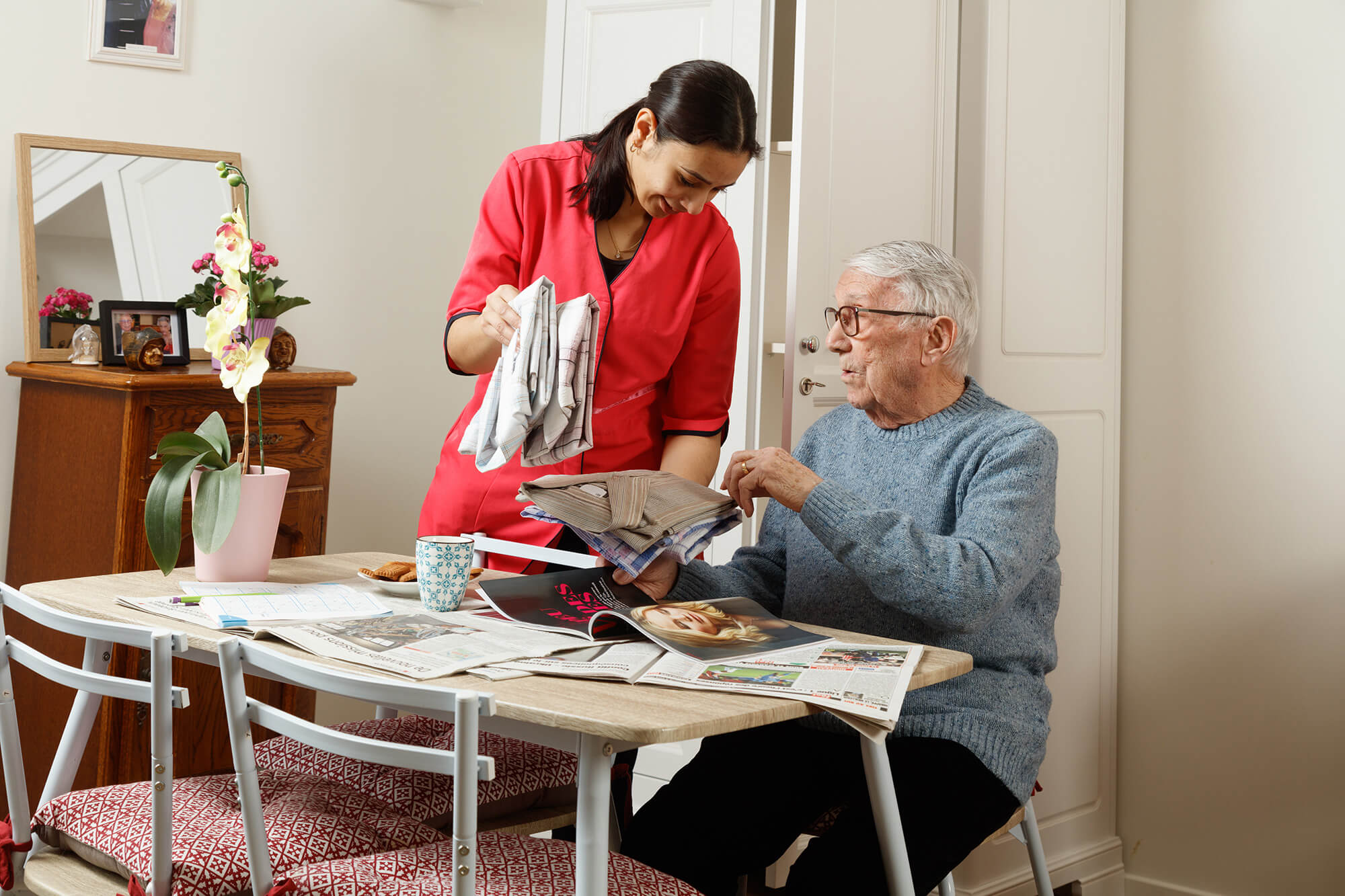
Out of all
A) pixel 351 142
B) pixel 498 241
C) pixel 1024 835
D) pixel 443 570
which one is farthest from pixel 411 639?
pixel 351 142

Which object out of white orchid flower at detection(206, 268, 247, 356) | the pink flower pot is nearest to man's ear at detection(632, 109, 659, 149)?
white orchid flower at detection(206, 268, 247, 356)

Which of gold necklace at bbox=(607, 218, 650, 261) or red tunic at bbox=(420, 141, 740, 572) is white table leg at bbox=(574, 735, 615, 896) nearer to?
red tunic at bbox=(420, 141, 740, 572)

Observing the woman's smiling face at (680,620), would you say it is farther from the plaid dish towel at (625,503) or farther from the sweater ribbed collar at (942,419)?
the sweater ribbed collar at (942,419)

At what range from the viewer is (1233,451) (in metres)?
2.60

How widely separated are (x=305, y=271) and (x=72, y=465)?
848mm

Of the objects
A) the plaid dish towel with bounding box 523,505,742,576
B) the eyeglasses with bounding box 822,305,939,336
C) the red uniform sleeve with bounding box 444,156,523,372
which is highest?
the red uniform sleeve with bounding box 444,156,523,372

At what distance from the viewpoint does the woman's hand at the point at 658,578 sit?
1.62m

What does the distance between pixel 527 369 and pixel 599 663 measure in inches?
17.7

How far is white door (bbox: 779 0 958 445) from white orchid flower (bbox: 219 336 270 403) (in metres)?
1.09

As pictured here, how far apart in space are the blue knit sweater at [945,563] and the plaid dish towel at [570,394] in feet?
0.83

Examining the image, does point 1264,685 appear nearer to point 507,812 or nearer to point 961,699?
point 961,699

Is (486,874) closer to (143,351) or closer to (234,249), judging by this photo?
(234,249)

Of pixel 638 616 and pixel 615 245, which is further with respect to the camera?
pixel 615 245

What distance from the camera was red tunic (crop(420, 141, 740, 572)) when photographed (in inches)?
72.3
